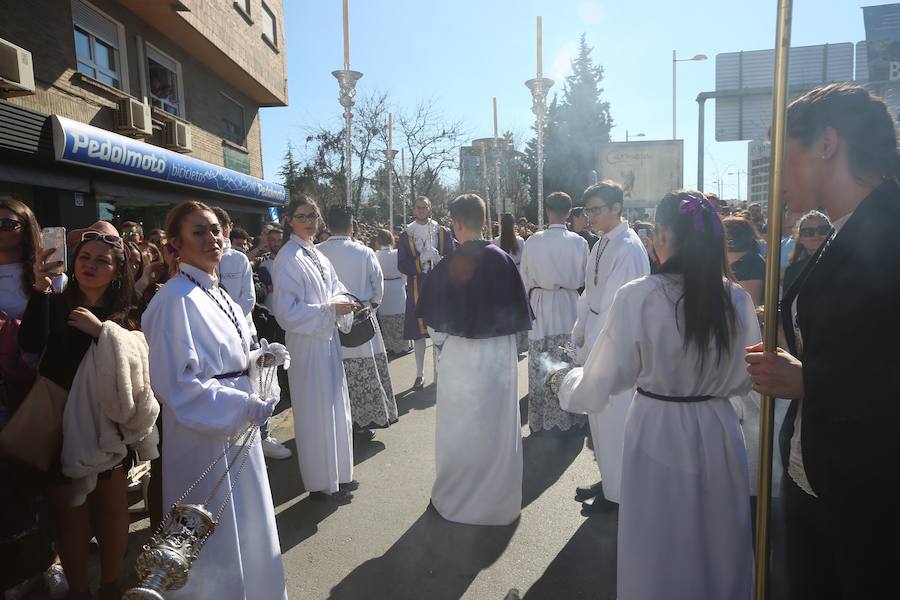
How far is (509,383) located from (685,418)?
1.80 meters

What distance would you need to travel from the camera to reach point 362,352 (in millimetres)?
5844

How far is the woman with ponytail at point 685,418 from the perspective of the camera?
8.05 ft

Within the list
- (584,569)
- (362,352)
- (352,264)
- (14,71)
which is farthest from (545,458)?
(14,71)

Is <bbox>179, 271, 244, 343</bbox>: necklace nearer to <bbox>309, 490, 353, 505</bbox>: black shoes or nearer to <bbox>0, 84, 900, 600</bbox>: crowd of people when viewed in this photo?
<bbox>0, 84, 900, 600</bbox>: crowd of people

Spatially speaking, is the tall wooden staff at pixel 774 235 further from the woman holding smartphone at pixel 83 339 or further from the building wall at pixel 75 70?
the building wall at pixel 75 70

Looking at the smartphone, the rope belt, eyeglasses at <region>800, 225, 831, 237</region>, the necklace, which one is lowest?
the rope belt

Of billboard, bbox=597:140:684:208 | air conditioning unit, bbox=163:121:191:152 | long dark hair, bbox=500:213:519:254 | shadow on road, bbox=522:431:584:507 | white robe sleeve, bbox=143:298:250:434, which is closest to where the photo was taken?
white robe sleeve, bbox=143:298:250:434

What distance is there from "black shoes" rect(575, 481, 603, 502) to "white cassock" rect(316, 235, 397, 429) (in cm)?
211

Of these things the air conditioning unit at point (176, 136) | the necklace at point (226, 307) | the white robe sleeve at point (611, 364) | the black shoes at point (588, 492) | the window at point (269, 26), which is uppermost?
the window at point (269, 26)

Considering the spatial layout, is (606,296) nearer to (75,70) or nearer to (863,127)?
(863,127)

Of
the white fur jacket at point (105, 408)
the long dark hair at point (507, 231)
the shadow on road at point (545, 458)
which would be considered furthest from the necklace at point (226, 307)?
the long dark hair at point (507, 231)

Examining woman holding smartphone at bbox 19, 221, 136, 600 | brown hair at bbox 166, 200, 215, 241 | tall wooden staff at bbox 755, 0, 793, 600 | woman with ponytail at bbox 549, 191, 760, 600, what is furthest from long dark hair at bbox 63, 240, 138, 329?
tall wooden staff at bbox 755, 0, 793, 600

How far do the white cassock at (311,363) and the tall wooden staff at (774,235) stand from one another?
10.6ft

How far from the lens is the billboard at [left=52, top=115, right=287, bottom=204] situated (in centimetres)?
875
